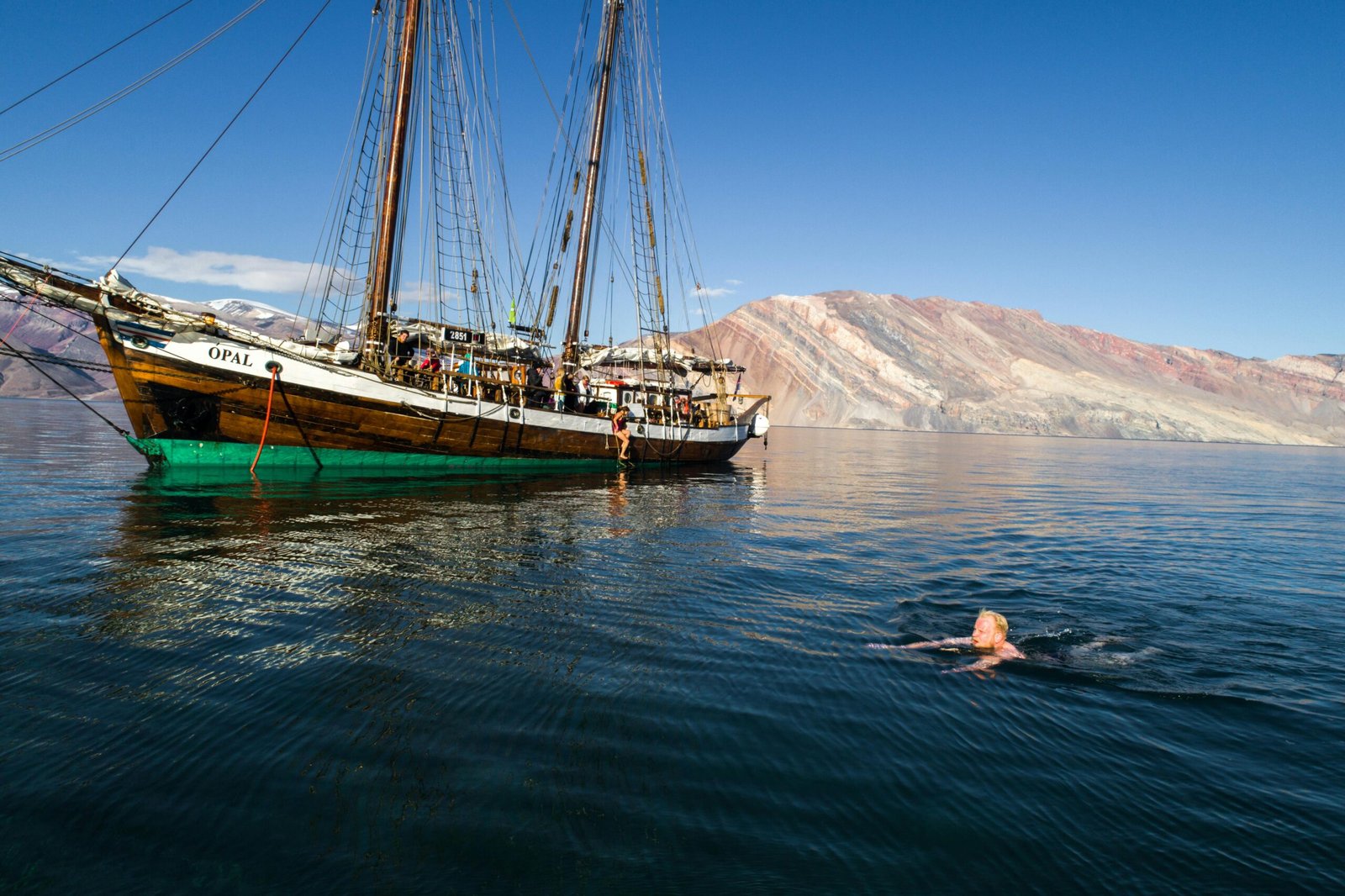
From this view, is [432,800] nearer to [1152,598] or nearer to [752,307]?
[1152,598]

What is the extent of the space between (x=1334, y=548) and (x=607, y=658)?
20061mm

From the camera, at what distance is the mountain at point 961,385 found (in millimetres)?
149500

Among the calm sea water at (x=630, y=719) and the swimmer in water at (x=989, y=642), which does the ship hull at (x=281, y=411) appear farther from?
the swimmer in water at (x=989, y=642)

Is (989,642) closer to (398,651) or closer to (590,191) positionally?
(398,651)

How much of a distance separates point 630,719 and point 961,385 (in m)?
174

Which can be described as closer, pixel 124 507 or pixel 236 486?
pixel 124 507

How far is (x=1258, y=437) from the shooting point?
154m

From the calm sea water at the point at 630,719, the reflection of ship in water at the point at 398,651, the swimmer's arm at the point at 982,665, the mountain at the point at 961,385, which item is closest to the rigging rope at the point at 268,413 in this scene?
the reflection of ship in water at the point at 398,651

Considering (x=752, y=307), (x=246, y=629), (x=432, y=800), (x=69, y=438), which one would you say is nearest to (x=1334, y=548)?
(x=432, y=800)

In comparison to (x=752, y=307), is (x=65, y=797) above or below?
below

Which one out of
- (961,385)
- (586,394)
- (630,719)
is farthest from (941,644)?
(961,385)

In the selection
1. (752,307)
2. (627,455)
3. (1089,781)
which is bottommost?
(1089,781)

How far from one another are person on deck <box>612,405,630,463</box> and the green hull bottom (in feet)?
17.2

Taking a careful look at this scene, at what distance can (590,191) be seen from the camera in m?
32.4
